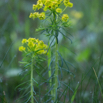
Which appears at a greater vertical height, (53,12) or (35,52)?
(53,12)

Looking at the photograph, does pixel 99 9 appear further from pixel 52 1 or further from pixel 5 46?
pixel 52 1

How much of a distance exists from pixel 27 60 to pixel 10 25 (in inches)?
95.8

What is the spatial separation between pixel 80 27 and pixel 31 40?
280 cm

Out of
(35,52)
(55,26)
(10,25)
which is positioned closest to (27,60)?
(35,52)

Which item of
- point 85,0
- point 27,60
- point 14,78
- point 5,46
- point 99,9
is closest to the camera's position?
point 27,60

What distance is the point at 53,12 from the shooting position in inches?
47.7

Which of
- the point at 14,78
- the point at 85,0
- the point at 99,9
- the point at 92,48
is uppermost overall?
the point at 85,0

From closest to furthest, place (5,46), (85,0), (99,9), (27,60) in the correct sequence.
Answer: (27,60)
(5,46)
(99,9)
(85,0)

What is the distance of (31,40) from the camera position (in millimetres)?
1222

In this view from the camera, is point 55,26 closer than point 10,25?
Yes

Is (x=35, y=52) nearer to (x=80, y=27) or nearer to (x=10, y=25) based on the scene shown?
(x=10, y=25)

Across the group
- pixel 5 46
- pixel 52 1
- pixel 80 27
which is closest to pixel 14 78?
pixel 5 46

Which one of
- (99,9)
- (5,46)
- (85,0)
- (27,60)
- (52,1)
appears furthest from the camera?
(85,0)

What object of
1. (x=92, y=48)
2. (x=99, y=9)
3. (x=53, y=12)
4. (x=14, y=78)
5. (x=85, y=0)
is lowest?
(x=14, y=78)
